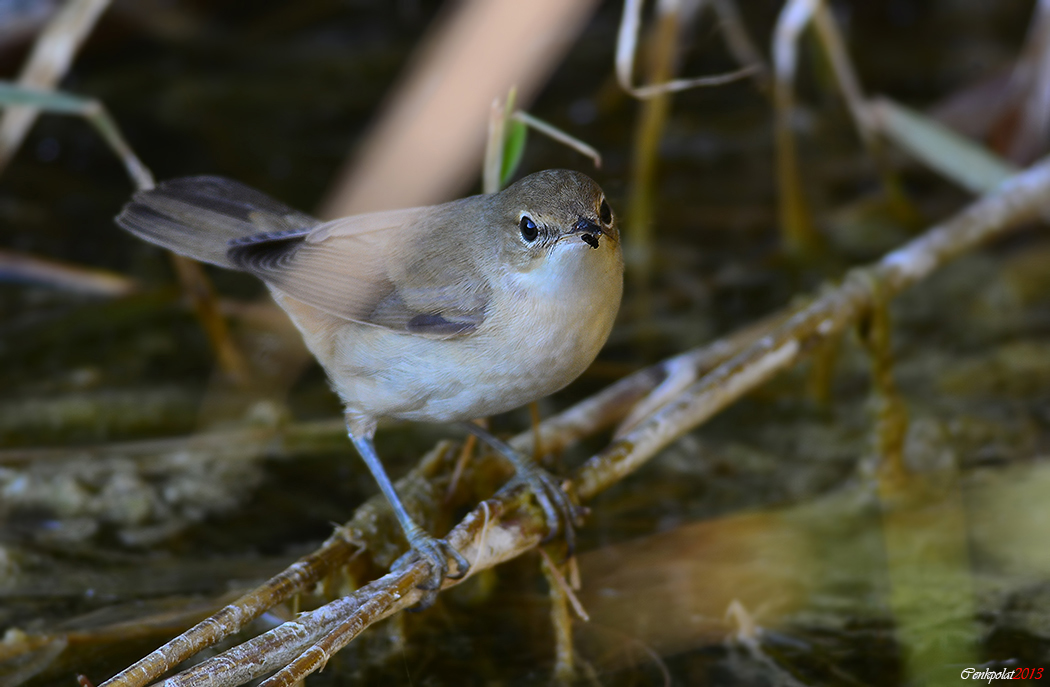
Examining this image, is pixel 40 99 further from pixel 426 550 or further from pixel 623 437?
pixel 623 437

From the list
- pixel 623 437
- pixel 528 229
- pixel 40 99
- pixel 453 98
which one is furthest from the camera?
pixel 40 99

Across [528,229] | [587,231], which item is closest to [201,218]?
[528,229]

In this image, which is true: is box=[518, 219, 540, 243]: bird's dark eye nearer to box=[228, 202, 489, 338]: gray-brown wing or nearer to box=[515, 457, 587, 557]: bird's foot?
box=[228, 202, 489, 338]: gray-brown wing

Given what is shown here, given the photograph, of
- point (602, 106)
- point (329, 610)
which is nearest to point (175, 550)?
point (329, 610)

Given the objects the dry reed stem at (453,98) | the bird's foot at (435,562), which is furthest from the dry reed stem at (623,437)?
the dry reed stem at (453,98)

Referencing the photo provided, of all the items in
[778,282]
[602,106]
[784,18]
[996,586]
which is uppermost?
[602,106]

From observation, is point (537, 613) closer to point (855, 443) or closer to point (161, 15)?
point (855, 443)
